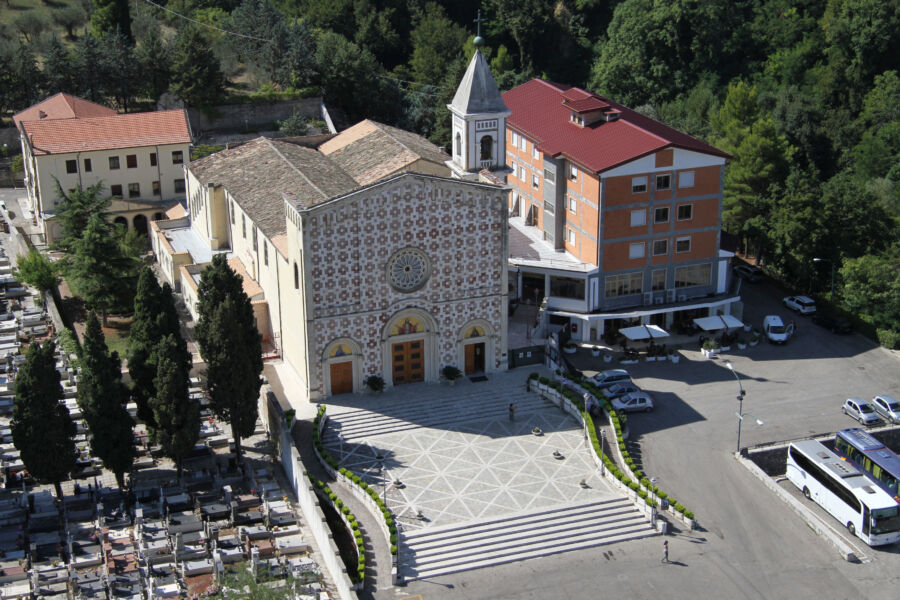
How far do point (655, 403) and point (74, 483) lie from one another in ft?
109

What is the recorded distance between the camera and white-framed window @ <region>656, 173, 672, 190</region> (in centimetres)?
7456

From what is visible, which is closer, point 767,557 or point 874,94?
point 767,557

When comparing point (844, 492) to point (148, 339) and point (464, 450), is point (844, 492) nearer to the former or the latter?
point (464, 450)

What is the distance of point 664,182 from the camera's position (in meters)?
74.8

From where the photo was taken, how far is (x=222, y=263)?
60.4m

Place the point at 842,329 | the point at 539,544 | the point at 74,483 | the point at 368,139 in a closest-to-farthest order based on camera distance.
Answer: the point at 539,544, the point at 74,483, the point at 842,329, the point at 368,139

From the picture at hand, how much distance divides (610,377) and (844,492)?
52.8 feet

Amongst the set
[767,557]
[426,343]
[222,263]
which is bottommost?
[767,557]

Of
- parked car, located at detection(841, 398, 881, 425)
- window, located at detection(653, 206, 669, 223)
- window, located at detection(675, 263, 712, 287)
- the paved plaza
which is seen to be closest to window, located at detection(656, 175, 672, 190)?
window, located at detection(653, 206, 669, 223)

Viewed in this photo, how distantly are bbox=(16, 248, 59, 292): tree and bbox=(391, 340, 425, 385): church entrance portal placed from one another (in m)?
28.7

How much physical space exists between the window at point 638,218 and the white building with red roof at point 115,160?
3807cm

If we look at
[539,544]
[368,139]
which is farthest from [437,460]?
[368,139]

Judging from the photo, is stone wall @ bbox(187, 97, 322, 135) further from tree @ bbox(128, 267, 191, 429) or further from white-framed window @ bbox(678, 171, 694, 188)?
tree @ bbox(128, 267, 191, 429)

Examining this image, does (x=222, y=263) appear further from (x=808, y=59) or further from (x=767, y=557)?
(x=808, y=59)
